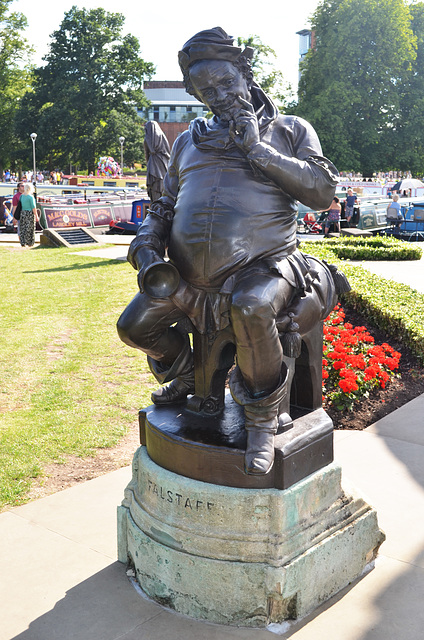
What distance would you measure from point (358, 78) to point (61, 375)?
119 feet

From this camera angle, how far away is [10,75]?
52.4 m

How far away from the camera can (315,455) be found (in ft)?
9.54

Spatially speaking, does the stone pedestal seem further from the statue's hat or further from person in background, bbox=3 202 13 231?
person in background, bbox=3 202 13 231

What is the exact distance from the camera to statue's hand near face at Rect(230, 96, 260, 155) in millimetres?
2715

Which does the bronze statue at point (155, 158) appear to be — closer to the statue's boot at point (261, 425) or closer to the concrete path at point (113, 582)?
the concrete path at point (113, 582)

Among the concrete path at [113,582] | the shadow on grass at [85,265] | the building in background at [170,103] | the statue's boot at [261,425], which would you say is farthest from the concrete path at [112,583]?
the building in background at [170,103]

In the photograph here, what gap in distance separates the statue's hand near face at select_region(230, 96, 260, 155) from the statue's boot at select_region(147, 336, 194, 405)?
970 millimetres

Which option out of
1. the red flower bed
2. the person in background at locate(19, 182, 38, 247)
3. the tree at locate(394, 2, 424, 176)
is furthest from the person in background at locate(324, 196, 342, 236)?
the tree at locate(394, 2, 424, 176)

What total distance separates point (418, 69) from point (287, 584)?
42573 millimetres

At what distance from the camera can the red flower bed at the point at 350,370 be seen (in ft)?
17.9

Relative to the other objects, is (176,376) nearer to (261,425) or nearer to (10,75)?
(261,425)

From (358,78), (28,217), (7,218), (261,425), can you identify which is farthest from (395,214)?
(358,78)

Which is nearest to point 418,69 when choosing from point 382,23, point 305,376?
point 382,23

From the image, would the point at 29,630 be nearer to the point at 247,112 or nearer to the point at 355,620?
the point at 355,620
